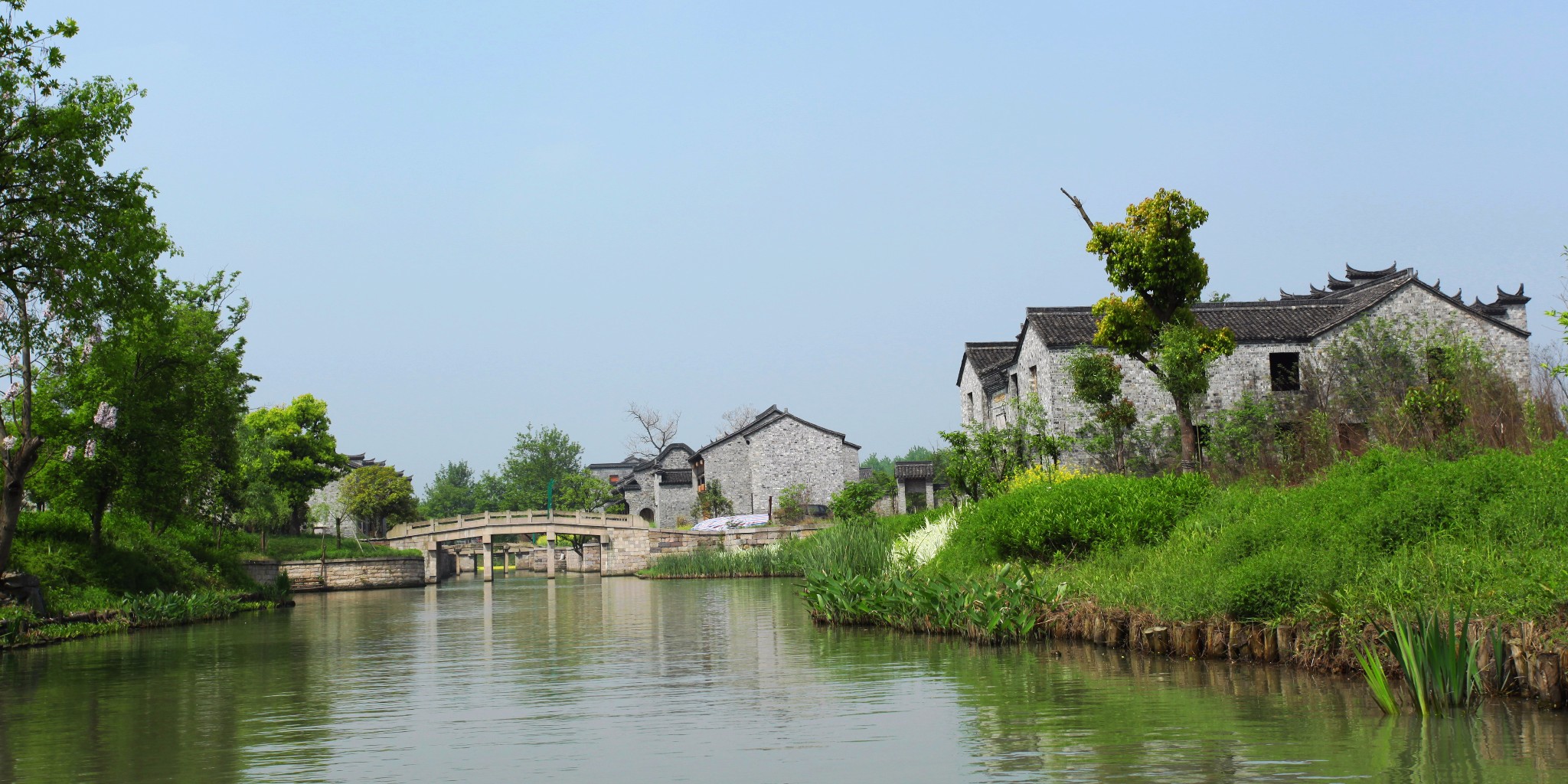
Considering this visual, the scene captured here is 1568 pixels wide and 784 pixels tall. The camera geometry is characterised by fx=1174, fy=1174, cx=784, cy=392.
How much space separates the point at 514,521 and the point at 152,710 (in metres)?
51.8

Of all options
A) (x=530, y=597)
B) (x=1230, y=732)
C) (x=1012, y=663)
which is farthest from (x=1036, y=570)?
(x=530, y=597)

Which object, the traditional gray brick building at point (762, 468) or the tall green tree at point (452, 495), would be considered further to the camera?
the tall green tree at point (452, 495)

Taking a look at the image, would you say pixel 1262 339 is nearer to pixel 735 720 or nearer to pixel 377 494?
pixel 735 720

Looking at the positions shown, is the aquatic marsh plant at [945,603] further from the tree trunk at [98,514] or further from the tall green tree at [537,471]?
the tall green tree at [537,471]

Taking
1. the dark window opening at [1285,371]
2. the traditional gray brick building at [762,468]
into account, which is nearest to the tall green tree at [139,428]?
the dark window opening at [1285,371]

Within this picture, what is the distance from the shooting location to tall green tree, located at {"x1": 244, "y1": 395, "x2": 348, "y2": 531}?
6378cm

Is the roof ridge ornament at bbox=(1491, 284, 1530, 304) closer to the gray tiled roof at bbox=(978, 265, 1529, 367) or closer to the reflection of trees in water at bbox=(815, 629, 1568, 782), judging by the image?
the gray tiled roof at bbox=(978, 265, 1529, 367)

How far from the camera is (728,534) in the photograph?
5559 centimetres

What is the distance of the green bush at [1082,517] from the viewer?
17.9 m

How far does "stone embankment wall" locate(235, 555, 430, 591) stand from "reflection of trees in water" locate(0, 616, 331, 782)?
2905cm

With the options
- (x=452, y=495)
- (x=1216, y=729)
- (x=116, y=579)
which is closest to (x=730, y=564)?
(x=116, y=579)

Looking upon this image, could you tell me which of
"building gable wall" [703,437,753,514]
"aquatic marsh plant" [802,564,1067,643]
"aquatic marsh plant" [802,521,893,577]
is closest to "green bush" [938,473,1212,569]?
"aquatic marsh plant" [802,564,1067,643]

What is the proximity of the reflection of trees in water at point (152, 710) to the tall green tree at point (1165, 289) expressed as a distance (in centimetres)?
2009

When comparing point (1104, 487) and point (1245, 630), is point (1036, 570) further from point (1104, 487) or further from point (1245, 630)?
point (1245, 630)
